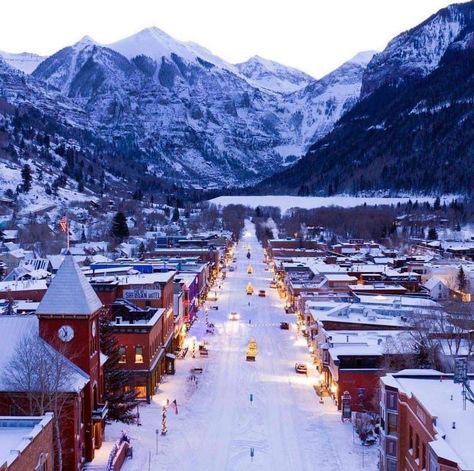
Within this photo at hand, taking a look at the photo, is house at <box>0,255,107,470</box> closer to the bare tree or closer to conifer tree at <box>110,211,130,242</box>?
the bare tree

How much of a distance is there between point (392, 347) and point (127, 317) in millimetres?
21200

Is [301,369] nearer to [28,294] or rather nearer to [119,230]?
[28,294]

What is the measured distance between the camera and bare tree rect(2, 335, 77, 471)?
121 ft

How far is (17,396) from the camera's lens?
3816 cm

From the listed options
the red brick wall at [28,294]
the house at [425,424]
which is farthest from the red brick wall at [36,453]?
the red brick wall at [28,294]

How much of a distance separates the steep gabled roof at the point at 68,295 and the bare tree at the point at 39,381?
2213 mm

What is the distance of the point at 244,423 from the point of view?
49250 mm

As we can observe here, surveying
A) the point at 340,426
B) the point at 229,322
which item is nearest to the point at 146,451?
the point at 340,426

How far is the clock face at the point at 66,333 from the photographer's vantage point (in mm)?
40375

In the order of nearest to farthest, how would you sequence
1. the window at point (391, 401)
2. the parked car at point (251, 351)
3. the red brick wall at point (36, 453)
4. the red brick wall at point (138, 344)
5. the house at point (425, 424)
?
the red brick wall at point (36, 453)
the house at point (425, 424)
the window at point (391, 401)
the red brick wall at point (138, 344)
the parked car at point (251, 351)

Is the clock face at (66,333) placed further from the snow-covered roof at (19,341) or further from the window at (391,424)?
the window at (391,424)

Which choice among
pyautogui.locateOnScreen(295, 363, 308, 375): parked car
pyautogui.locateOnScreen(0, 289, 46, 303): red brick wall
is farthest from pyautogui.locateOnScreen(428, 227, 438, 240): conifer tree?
pyautogui.locateOnScreen(295, 363, 308, 375): parked car

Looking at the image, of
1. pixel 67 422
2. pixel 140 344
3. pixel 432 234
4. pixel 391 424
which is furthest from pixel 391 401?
pixel 432 234

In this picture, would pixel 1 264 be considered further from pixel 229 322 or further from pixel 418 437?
pixel 418 437
